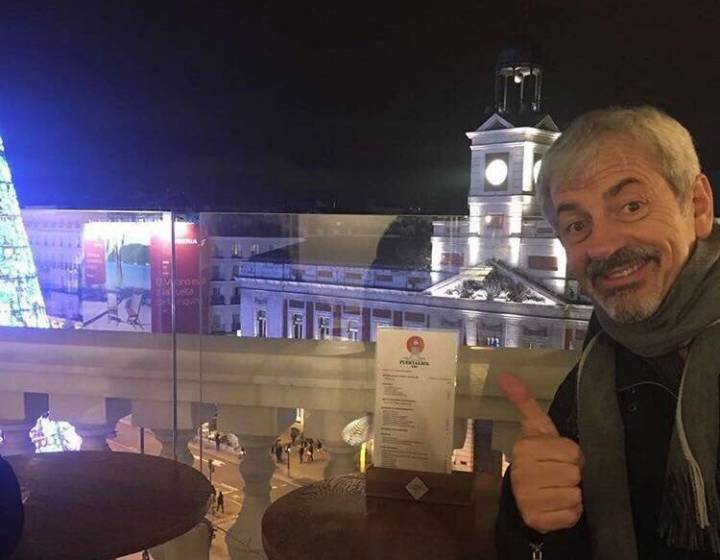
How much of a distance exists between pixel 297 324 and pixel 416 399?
1485mm

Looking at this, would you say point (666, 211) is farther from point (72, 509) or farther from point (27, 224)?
point (27, 224)

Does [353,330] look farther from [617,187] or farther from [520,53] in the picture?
[520,53]

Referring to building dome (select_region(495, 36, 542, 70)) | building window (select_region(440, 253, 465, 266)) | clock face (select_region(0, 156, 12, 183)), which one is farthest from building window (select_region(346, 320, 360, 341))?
building dome (select_region(495, 36, 542, 70))

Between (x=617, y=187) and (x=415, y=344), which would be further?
(x=415, y=344)

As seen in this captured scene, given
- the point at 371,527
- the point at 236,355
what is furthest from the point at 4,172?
the point at 371,527

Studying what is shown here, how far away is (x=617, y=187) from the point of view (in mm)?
1105

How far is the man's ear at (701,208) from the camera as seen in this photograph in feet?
3.68

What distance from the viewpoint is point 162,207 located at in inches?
90.4

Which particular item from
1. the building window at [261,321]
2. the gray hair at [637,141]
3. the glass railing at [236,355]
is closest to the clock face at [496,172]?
the glass railing at [236,355]

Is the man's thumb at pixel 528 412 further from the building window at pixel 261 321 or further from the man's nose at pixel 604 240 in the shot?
the building window at pixel 261 321

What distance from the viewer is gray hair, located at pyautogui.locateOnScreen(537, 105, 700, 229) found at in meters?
1.10

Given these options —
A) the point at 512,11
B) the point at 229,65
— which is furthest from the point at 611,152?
the point at 512,11

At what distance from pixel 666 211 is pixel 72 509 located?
4.43ft

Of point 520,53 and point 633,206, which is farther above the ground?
point 520,53
